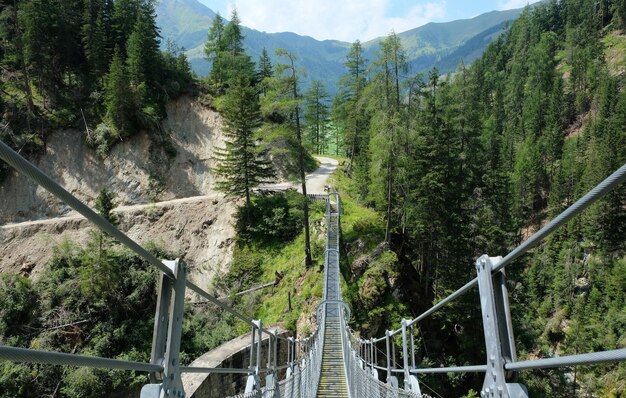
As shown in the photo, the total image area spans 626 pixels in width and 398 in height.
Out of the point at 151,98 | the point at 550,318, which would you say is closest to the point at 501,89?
the point at 550,318

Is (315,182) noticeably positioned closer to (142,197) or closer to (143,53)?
(142,197)

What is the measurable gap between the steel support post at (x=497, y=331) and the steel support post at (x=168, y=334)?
1.23 metres

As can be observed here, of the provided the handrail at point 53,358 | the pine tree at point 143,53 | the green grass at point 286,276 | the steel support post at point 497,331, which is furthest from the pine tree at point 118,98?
the steel support post at point 497,331

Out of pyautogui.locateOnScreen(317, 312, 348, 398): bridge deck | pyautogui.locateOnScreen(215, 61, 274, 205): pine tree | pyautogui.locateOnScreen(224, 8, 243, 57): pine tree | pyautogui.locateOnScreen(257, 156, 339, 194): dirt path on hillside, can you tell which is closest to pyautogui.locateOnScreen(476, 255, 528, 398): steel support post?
pyautogui.locateOnScreen(317, 312, 348, 398): bridge deck

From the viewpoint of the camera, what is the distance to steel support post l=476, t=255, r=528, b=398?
160cm

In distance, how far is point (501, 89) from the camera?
248 ft

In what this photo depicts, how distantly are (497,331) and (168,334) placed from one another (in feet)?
4.22

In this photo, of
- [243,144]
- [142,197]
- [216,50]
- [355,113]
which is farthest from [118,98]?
[355,113]

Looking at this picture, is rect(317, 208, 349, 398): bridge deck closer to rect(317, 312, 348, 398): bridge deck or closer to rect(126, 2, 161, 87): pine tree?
rect(317, 312, 348, 398): bridge deck

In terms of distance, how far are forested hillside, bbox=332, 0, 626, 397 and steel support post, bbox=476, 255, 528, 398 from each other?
15.8m

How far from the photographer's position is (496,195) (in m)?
27.8

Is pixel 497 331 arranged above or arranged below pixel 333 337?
above

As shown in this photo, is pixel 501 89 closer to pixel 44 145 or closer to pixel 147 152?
pixel 147 152

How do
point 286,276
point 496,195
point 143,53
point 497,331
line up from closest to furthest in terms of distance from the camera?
point 497,331 < point 286,276 < point 496,195 < point 143,53
